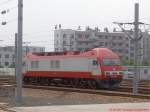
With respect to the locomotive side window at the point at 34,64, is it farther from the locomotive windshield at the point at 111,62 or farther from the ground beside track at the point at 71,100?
the ground beside track at the point at 71,100

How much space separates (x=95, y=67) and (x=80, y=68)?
7.40ft

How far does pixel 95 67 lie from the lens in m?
42.1

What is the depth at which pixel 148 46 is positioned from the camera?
407 feet

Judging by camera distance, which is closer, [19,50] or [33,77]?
[19,50]

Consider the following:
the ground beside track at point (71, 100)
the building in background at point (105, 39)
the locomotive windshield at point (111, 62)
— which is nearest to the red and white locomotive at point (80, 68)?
the locomotive windshield at point (111, 62)

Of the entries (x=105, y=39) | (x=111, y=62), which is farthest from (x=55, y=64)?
(x=105, y=39)

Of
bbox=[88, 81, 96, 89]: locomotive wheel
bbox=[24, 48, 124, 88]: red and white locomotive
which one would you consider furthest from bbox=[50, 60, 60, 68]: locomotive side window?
bbox=[88, 81, 96, 89]: locomotive wheel

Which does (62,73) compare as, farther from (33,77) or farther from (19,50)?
(19,50)

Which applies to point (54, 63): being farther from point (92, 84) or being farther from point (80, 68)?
point (92, 84)

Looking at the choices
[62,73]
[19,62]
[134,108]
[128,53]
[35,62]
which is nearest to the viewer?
[134,108]

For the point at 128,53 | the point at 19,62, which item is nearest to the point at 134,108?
the point at 19,62

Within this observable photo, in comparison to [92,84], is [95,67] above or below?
above

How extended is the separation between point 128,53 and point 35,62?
88.6 meters

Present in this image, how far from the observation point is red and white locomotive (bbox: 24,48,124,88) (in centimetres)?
4184
